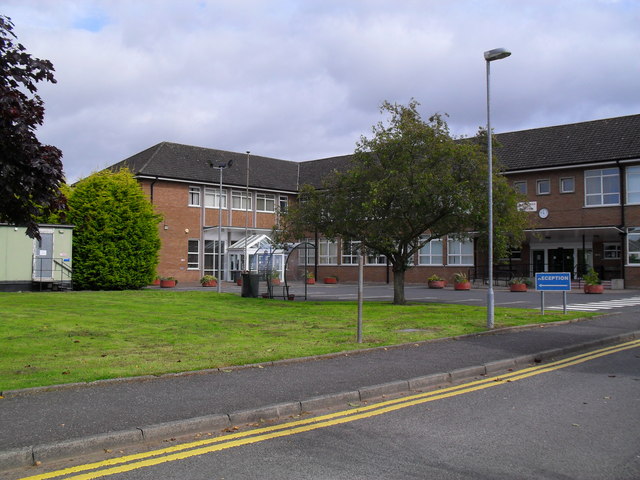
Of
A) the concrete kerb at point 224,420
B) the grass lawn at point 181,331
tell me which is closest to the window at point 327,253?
the grass lawn at point 181,331

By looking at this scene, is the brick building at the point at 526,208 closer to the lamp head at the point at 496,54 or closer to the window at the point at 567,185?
the window at the point at 567,185

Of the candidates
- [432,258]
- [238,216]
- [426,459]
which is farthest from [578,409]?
[238,216]

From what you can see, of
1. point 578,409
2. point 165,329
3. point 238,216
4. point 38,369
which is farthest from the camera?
point 238,216

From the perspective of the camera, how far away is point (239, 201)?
1829 inches

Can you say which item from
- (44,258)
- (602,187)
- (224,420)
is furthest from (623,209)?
(224,420)

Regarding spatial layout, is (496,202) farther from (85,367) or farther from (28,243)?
(28,243)

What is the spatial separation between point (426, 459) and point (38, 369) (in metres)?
6.10

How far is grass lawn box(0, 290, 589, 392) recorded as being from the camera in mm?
9344

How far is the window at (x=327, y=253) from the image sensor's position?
48.9 metres

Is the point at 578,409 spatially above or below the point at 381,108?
below

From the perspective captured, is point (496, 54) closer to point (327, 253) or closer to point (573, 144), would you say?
point (573, 144)

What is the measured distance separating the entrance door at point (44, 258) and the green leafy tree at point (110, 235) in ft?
5.34

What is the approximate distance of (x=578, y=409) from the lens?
24.0ft

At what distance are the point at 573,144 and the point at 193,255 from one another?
86.6 ft
